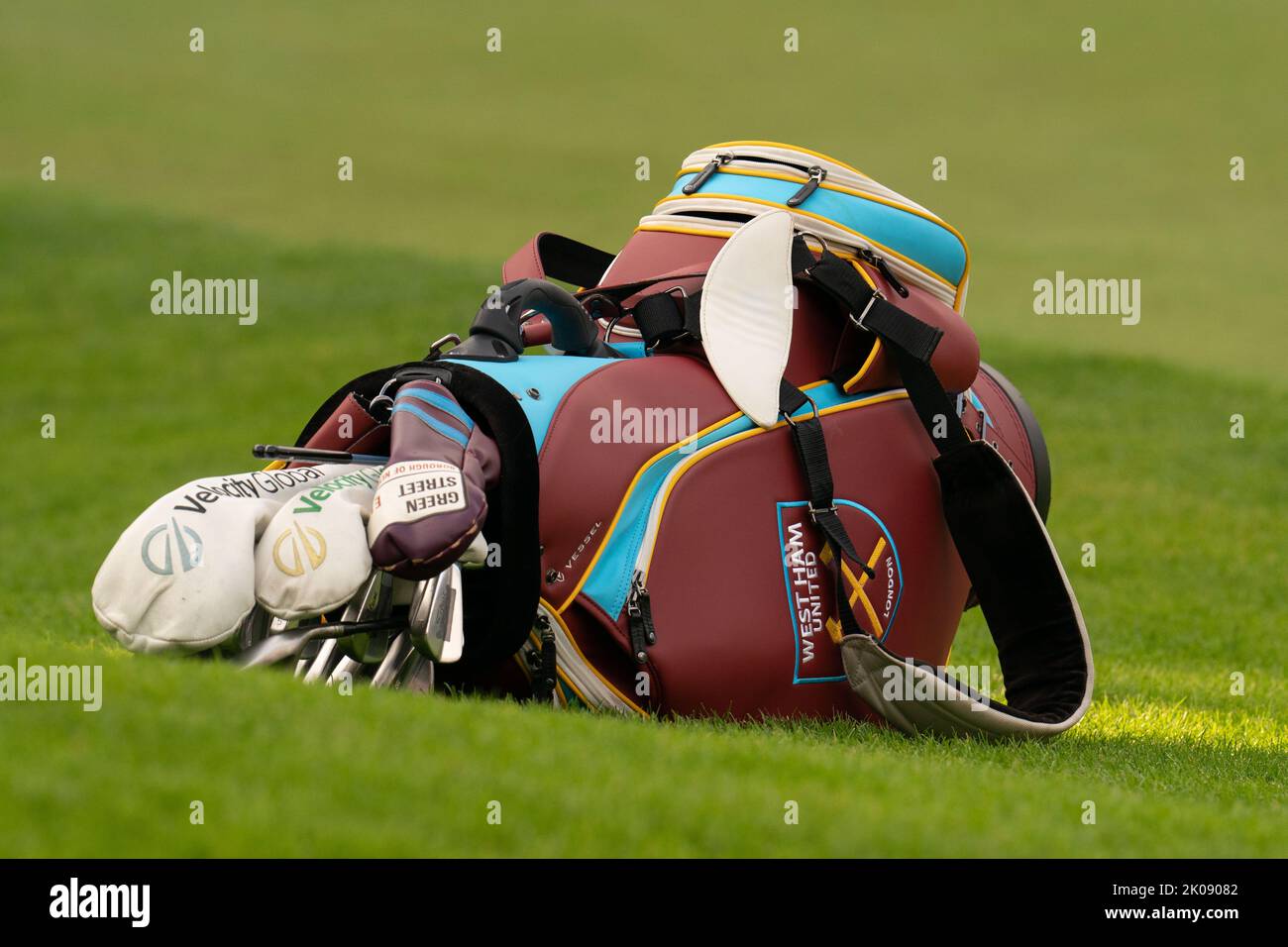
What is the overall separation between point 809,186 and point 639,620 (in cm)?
178

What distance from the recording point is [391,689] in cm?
430

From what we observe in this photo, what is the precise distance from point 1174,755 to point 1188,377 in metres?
9.71

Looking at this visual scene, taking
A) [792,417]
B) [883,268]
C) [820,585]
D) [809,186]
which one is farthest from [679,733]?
[809,186]

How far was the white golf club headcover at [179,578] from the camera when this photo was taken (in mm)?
3910

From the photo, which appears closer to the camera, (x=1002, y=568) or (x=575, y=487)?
(x=575, y=487)

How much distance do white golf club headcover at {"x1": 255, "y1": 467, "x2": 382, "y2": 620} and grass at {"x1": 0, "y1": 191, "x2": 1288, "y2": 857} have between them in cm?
20

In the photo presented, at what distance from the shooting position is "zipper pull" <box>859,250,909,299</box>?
217 inches

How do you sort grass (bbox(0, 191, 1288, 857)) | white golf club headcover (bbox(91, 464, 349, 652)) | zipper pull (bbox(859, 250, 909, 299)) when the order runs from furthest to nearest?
zipper pull (bbox(859, 250, 909, 299)) < white golf club headcover (bbox(91, 464, 349, 652)) < grass (bbox(0, 191, 1288, 857))

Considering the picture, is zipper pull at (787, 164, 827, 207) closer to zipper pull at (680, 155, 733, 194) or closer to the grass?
zipper pull at (680, 155, 733, 194)

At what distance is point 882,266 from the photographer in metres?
5.52

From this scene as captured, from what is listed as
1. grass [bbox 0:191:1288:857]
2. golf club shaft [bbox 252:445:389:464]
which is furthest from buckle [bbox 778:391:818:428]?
golf club shaft [bbox 252:445:389:464]

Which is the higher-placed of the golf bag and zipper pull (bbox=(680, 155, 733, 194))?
zipper pull (bbox=(680, 155, 733, 194))

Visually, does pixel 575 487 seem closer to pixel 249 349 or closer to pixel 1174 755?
pixel 1174 755
